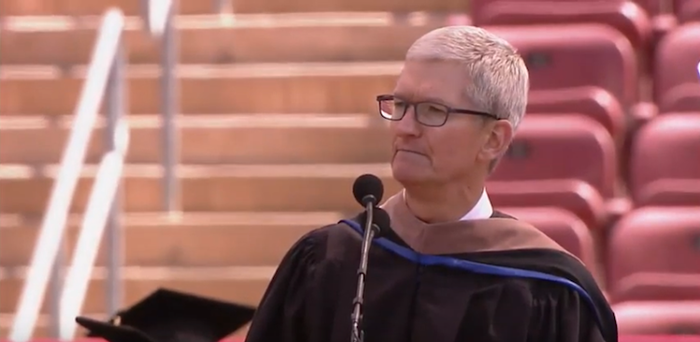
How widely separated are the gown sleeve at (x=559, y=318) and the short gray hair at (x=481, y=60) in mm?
283

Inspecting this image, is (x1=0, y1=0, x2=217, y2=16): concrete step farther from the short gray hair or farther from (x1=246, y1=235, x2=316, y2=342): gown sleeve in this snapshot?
the short gray hair

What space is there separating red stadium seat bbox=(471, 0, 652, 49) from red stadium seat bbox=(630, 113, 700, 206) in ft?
2.00

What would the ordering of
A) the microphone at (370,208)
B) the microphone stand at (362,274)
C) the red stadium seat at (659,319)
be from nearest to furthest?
1. the microphone stand at (362,274)
2. the microphone at (370,208)
3. the red stadium seat at (659,319)

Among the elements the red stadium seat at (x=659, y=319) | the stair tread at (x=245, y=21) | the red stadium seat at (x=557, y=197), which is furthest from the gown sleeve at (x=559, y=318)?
the stair tread at (x=245, y=21)

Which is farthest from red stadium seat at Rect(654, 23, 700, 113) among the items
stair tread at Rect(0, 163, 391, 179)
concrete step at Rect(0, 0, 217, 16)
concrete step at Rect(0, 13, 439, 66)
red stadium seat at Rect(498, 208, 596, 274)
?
concrete step at Rect(0, 0, 217, 16)

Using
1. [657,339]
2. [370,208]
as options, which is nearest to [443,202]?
[370,208]

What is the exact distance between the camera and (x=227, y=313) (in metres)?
2.88

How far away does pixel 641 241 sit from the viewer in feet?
13.3

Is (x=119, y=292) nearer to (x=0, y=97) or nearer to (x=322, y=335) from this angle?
(x=0, y=97)

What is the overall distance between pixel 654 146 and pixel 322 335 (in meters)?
2.49

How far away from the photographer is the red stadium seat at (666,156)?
4344 millimetres

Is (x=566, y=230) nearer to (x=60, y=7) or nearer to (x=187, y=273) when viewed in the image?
(x=187, y=273)

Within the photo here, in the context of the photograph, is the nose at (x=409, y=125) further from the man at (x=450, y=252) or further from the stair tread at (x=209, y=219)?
the stair tread at (x=209, y=219)

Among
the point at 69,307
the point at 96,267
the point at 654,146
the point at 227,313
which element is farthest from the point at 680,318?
the point at 96,267
